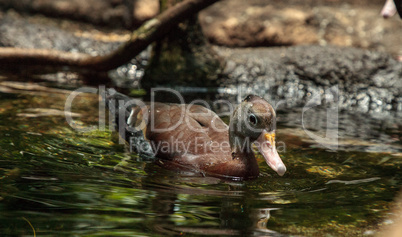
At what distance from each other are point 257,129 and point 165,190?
0.88m

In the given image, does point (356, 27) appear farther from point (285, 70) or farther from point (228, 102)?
point (228, 102)

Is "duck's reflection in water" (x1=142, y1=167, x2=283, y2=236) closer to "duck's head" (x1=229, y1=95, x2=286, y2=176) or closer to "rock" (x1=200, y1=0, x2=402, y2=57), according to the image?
"duck's head" (x1=229, y1=95, x2=286, y2=176)

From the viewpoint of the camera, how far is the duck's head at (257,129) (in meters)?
3.46

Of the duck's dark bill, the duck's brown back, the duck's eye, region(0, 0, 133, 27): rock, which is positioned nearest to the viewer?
the duck's dark bill

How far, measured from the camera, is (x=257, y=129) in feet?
11.6

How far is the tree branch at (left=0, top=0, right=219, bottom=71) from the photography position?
591cm

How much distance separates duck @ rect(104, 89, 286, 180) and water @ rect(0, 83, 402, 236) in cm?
17

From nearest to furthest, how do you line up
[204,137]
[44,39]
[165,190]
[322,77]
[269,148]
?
1. [165,190]
2. [269,148]
3. [204,137]
4. [322,77]
5. [44,39]

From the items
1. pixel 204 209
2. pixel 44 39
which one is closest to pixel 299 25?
pixel 44 39

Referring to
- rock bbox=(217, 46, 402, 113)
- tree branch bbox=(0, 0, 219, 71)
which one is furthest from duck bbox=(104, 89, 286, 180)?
rock bbox=(217, 46, 402, 113)

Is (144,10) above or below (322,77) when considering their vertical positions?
above

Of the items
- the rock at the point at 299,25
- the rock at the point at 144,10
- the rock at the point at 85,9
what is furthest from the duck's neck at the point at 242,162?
the rock at the point at 85,9

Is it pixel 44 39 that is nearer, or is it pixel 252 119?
pixel 252 119

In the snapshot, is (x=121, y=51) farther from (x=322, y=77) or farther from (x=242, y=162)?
(x=242, y=162)
